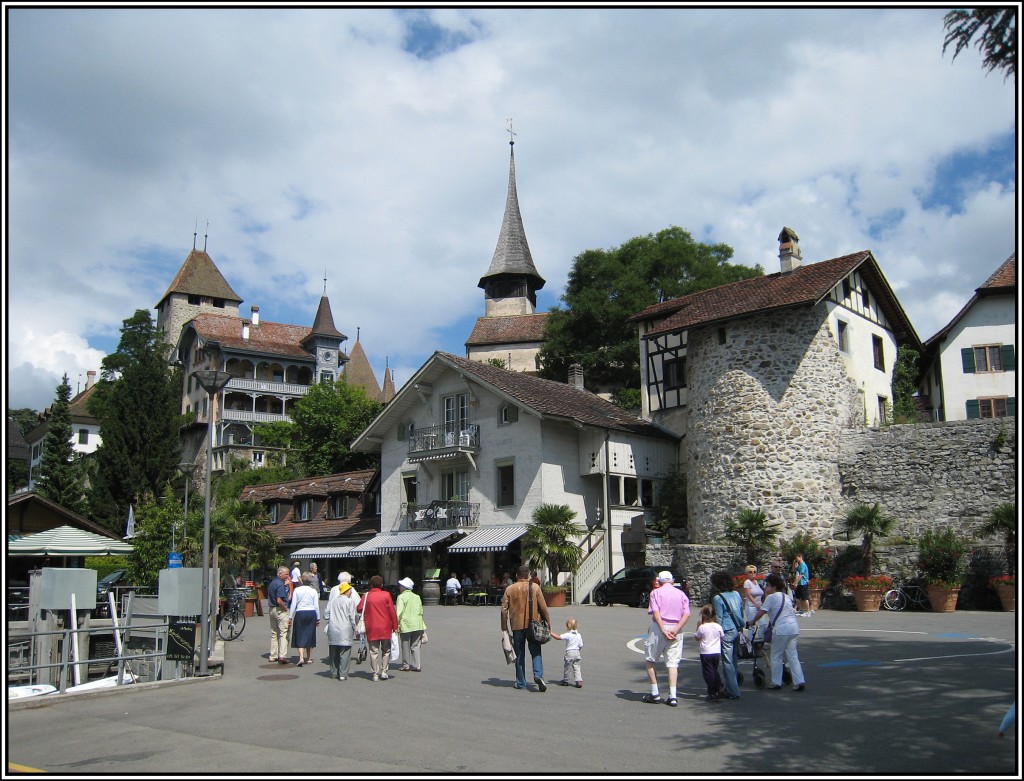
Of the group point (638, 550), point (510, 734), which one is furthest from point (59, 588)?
point (638, 550)

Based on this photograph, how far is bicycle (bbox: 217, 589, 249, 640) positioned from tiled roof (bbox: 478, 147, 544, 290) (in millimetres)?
66523

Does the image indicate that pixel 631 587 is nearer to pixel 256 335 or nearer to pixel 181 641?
pixel 181 641

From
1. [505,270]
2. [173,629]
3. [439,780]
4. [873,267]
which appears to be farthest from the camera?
[505,270]

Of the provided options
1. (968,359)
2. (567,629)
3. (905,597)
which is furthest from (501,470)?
(567,629)

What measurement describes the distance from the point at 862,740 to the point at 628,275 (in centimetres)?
4585

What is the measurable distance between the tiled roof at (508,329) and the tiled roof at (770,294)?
42407 millimetres

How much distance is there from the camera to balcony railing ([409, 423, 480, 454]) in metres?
34.8

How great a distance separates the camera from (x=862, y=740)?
27.8ft

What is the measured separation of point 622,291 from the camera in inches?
2084

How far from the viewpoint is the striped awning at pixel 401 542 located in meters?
34.1

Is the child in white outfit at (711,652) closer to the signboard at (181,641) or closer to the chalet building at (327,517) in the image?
the signboard at (181,641)

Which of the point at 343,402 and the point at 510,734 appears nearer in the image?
Answer: the point at 510,734

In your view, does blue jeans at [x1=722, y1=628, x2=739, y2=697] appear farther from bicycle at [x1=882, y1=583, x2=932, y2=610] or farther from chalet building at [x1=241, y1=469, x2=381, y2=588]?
chalet building at [x1=241, y1=469, x2=381, y2=588]

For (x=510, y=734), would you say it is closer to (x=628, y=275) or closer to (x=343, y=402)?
(x=628, y=275)
